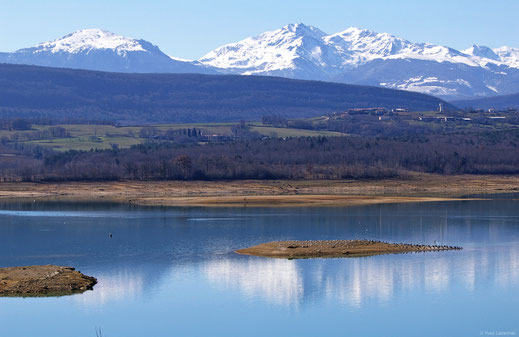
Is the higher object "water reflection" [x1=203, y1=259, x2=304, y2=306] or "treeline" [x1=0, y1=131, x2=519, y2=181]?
"treeline" [x1=0, y1=131, x2=519, y2=181]

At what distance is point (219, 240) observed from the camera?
233 ft

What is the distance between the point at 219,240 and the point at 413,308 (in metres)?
27.1

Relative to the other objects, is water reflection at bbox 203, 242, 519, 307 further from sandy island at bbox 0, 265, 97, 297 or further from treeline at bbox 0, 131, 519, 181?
treeline at bbox 0, 131, 519, 181

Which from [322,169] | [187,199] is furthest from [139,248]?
[322,169]

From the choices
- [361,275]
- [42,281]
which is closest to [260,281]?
[361,275]

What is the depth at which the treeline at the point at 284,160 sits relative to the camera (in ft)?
464

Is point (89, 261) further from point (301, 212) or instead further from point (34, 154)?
point (34, 154)

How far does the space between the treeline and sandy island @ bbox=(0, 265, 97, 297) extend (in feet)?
281

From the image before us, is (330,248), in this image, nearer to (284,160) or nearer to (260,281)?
(260,281)

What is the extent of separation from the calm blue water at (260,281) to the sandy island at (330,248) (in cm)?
168

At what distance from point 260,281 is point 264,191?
7431cm

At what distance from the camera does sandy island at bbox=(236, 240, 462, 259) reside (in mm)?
62031

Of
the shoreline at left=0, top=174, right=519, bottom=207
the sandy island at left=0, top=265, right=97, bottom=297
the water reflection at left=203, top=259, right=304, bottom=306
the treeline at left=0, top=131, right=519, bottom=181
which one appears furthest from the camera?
the treeline at left=0, top=131, right=519, bottom=181

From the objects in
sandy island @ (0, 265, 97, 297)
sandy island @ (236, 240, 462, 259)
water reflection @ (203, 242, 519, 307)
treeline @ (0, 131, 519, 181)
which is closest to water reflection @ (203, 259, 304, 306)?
water reflection @ (203, 242, 519, 307)
